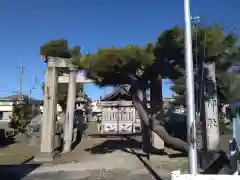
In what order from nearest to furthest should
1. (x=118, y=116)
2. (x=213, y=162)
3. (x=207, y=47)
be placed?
(x=207, y=47)
(x=213, y=162)
(x=118, y=116)

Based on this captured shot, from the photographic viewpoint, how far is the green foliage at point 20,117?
30.6 metres

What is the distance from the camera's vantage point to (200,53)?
8969mm

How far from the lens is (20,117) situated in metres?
31.2

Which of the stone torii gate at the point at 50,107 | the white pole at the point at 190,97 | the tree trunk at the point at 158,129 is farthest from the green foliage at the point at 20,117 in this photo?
the white pole at the point at 190,97

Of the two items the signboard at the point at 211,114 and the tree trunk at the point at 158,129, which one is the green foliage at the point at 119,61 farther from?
the signboard at the point at 211,114

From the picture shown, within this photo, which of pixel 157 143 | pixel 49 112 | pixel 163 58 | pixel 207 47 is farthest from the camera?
pixel 49 112

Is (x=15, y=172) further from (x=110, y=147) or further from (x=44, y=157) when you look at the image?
(x=110, y=147)

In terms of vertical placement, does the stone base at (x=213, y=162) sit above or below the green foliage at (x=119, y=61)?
below

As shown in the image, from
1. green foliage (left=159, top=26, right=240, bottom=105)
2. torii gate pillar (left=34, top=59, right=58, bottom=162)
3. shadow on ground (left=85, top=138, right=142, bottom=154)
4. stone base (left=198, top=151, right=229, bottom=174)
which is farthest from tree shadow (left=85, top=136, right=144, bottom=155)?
green foliage (left=159, top=26, right=240, bottom=105)

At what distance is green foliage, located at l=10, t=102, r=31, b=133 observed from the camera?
100 ft

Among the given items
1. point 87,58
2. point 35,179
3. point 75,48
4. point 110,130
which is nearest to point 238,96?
point 87,58

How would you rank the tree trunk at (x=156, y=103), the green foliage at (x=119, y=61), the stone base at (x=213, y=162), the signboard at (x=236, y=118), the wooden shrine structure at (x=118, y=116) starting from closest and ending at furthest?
the signboard at (x=236, y=118) < the stone base at (x=213, y=162) < the green foliage at (x=119, y=61) < the tree trunk at (x=156, y=103) < the wooden shrine structure at (x=118, y=116)

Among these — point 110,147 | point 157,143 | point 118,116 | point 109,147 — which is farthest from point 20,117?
point 157,143

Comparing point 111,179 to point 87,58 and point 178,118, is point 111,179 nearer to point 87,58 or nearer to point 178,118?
point 87,58
